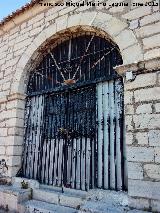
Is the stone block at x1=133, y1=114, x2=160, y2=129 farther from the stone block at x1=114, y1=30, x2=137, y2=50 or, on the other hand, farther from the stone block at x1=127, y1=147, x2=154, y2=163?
the stone block at x1=114, y1=30, x2=137, y2=50

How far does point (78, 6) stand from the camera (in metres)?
4.95

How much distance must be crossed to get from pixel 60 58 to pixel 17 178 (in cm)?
288

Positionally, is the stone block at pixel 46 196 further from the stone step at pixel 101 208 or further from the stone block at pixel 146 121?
the stone block at pixel 146 121

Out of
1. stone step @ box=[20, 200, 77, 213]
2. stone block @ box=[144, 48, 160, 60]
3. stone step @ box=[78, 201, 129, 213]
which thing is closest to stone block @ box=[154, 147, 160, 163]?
stone step @ box=[78, 201, 129, 213]

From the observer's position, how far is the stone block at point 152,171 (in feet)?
10.5

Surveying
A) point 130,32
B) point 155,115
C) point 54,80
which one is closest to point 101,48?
point 130,32

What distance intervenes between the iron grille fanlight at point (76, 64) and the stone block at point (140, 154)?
1458 mm

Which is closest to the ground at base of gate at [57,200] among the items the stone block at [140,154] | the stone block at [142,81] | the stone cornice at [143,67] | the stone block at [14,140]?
the stone block at [140,154]

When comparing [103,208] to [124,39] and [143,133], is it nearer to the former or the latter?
[143,133]

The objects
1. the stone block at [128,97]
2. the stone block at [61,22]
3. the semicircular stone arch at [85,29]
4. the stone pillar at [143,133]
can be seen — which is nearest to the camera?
the stone pillar at [143,133]

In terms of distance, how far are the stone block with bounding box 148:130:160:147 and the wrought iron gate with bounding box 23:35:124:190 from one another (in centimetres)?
69

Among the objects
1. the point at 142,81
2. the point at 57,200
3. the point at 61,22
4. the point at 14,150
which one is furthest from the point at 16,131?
the point at 142,81

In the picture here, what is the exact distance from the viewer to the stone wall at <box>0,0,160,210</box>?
3352 mm

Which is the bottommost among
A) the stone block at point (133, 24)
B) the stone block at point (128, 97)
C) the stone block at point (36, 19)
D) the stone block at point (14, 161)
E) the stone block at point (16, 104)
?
the stone block at point (14, 161)
